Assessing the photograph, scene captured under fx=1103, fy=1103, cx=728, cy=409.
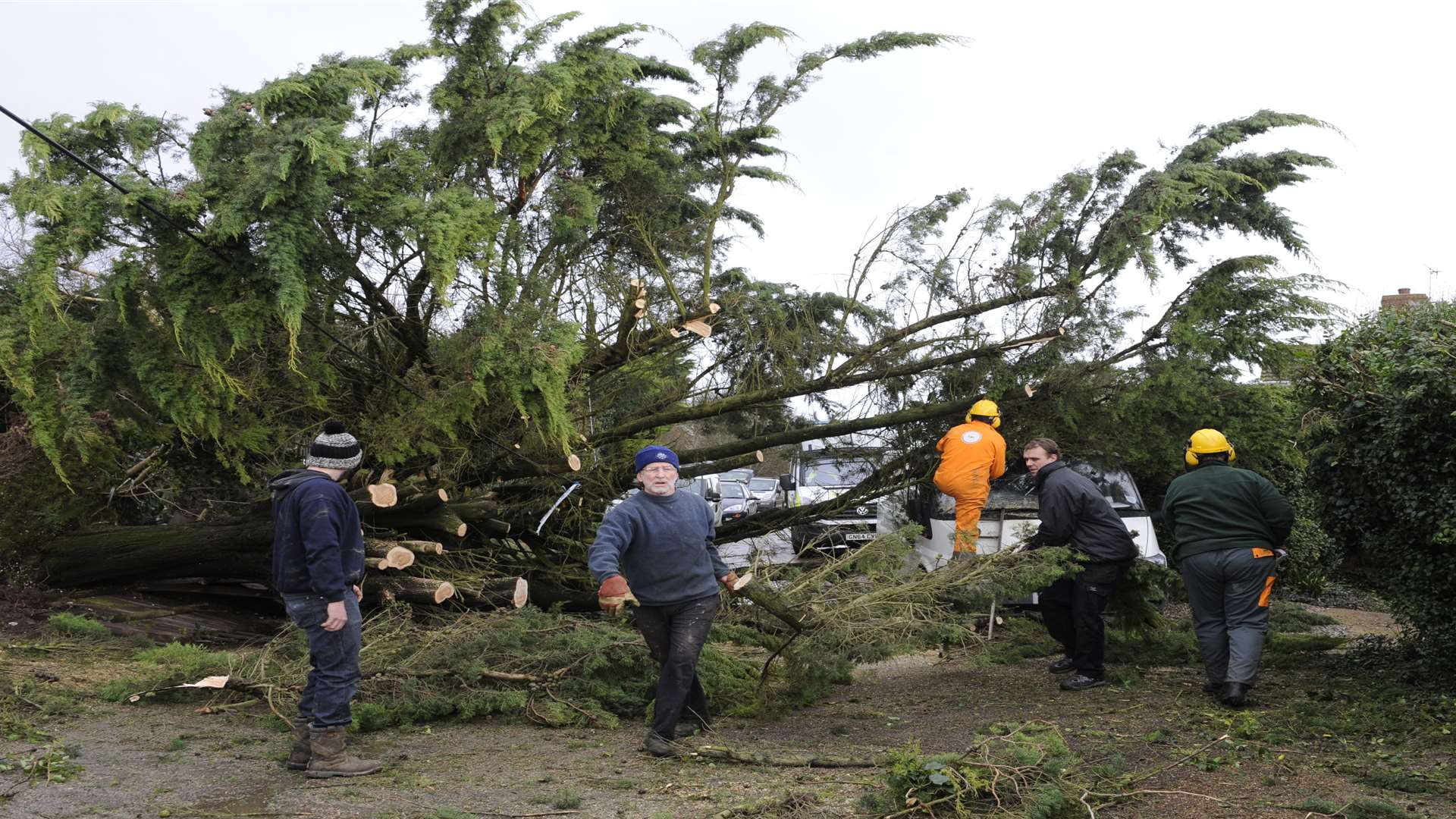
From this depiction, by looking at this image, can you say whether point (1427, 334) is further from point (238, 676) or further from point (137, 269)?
point (137, 269)

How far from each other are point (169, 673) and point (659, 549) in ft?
10.1

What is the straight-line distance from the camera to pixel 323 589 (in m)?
4.68

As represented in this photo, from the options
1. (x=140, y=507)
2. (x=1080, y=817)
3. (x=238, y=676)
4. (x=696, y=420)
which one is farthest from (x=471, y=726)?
(x=140, y=507)

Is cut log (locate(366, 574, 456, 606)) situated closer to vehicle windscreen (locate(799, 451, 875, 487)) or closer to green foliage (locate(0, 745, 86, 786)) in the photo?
green foliage (locate(0, 745, 86, 786))

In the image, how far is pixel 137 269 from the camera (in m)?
6.62

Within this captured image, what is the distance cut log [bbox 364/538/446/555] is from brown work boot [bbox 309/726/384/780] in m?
2.57

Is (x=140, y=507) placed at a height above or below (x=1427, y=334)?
below

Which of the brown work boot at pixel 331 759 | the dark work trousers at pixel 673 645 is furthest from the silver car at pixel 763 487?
the brown work boot at pixel 331 759

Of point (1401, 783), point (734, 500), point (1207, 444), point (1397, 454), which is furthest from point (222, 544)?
point (734, 500)

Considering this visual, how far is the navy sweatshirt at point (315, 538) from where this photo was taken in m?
4.71

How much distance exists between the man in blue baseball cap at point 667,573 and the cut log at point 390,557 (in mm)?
2322

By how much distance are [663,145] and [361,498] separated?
146 inches

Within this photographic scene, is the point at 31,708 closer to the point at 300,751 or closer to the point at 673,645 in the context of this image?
the point at 300,751

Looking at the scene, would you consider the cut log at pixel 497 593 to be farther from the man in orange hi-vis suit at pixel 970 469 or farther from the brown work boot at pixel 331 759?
the man in orange hi-vis suit at pixel 970 469
